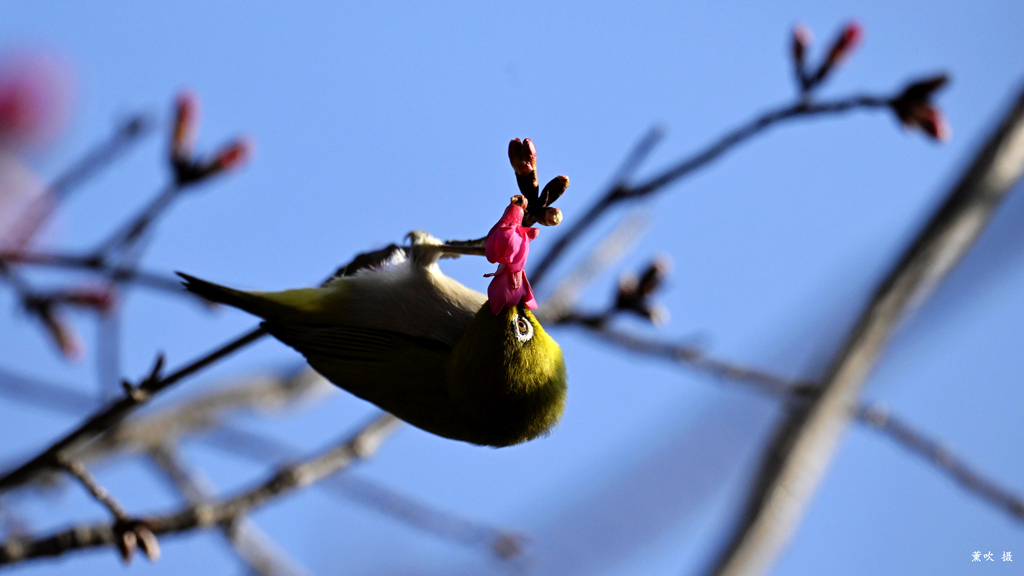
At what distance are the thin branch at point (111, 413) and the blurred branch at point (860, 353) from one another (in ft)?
5.20

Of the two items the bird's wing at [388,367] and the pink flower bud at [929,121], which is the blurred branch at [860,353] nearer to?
the pink flower bud at [929,121]

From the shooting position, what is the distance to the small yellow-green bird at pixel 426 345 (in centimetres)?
155

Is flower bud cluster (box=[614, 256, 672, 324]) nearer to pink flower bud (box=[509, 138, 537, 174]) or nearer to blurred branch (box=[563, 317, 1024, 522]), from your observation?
blurred branch (box=[563, 317, 1024, 522])

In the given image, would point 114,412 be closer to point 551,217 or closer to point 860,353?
point 551,217

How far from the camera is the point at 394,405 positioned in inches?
69.0

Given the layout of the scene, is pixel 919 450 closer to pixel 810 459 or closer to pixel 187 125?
pixel 810 459

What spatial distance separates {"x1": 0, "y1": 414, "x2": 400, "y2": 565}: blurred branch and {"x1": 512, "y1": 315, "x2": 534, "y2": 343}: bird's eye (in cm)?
95

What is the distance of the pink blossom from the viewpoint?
1.30 metres

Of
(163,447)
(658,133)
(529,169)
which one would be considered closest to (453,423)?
(529,169)

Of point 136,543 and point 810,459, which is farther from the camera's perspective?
point 810,459

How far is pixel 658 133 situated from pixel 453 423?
994mm

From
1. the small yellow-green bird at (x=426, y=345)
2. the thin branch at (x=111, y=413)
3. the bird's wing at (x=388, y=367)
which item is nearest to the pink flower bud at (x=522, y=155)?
the small yellow-green bird at (x=426, y=345)

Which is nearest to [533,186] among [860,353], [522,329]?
[522,329]

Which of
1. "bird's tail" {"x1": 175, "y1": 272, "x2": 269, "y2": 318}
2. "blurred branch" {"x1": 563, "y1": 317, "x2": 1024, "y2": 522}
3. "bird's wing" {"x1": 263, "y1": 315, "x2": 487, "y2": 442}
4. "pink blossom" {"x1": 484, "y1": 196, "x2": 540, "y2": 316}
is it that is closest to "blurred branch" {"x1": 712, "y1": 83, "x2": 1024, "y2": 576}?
"blurred branch" {"x1": 563, "y1": 317, "x2": 1024, "y2": 522}
